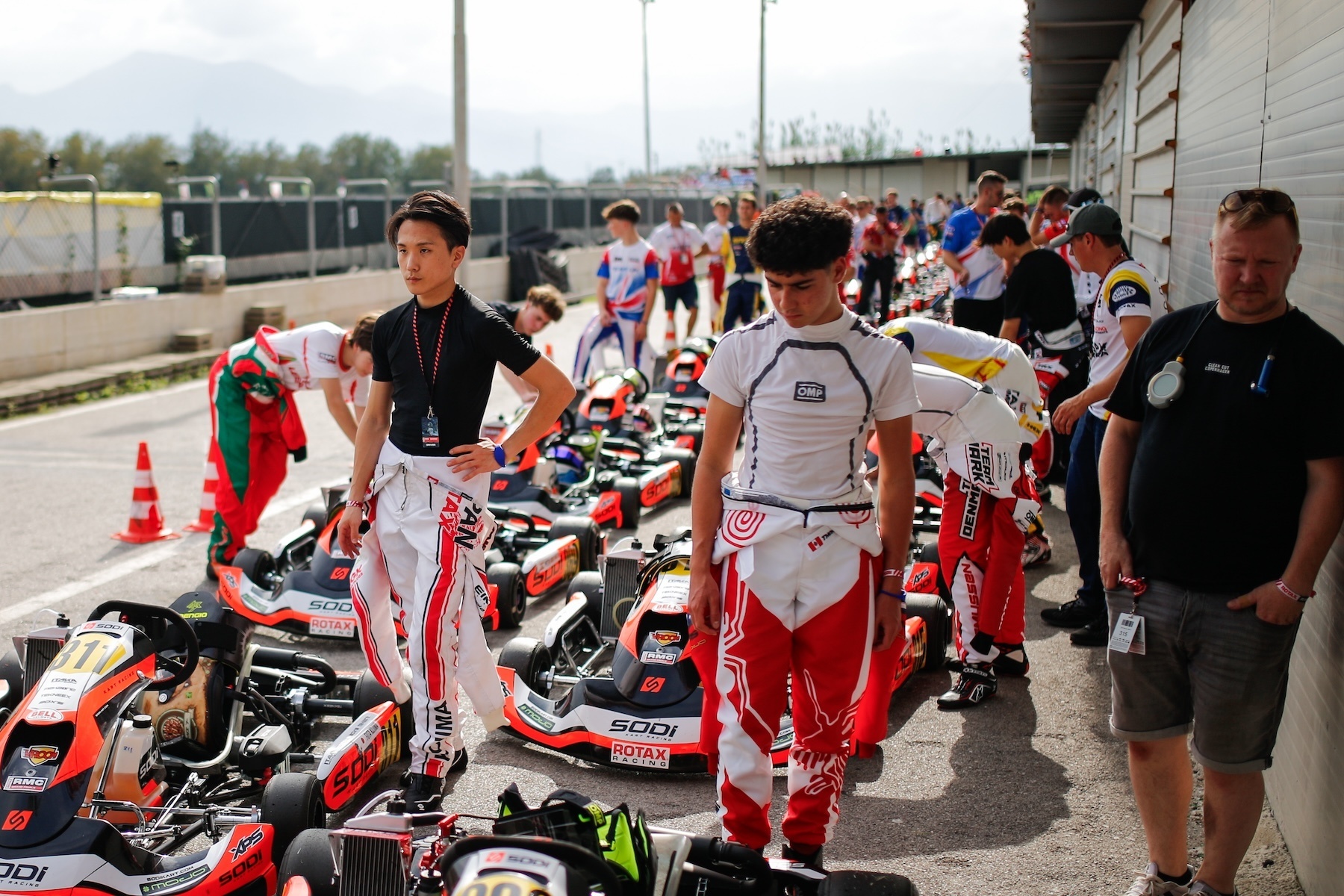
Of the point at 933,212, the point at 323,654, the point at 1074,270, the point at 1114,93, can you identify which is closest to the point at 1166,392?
the point at 323,654

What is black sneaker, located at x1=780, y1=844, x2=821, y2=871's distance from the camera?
3213 millimetres

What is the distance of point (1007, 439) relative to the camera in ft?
16.0

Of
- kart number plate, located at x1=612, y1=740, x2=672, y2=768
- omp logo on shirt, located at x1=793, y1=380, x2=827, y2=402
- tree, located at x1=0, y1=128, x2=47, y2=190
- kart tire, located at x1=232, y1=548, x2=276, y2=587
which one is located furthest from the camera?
tree, located at x1=0, y1=128, x2=47, y2=190

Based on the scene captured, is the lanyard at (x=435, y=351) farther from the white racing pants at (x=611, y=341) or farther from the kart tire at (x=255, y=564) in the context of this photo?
the white racing pants at (x=611, y=341)

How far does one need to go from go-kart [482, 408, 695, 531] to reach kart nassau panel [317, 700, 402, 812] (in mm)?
2763

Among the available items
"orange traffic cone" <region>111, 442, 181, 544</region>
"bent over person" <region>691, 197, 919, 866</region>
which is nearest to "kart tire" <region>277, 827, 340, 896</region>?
"bent over person" <region>691, 197, 919, 866</region>

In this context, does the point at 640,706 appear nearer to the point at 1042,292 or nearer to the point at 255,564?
the point at 255,564

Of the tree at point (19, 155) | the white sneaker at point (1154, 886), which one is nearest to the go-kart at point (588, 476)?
the white sneaker at point (1154, 886)

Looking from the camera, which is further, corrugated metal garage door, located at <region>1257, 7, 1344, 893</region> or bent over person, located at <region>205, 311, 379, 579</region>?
bent over person, located at <region>205, 311, 379, 579</region>

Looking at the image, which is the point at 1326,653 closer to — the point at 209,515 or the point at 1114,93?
the point at 209,515

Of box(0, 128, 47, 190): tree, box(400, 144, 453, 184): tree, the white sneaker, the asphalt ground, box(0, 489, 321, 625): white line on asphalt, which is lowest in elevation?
the asphalt ground

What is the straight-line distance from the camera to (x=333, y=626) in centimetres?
575

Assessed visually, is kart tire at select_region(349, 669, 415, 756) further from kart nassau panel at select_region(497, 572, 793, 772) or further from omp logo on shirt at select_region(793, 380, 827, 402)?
omp logo on shirt at select_region(793, 380, 827, 402)

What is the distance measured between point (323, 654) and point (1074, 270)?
6.86m
